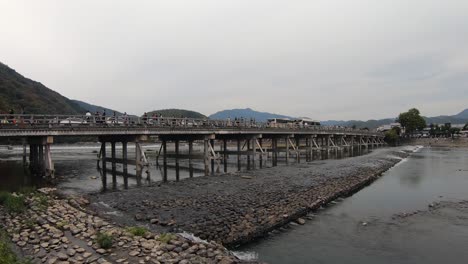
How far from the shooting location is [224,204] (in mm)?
17141

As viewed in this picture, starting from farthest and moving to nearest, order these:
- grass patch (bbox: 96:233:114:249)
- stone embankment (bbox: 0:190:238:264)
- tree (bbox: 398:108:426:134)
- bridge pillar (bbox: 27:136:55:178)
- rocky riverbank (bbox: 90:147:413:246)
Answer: tree (bbox: 398:108:426:134)
bridge pillar (bbox: 27:136:55:178)
rocky riverbank (bbox: 90:147:413:246)
grass patch (bbox: 96:233:114:249)
stone embankment (bbox: 0:190:238:264)

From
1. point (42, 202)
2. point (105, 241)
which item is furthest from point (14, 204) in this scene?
point (105, 241)

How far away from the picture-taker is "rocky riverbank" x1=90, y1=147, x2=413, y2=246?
13.8 metres

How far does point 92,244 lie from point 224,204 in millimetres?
7857

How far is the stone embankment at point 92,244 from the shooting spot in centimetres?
958

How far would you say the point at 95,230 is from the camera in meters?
11.9

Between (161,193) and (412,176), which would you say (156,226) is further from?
(412,176)

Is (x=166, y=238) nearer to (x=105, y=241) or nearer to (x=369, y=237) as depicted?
(x=105, y=241)

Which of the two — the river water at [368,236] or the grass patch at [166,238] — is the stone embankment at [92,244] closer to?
the grass patch at [166,238]

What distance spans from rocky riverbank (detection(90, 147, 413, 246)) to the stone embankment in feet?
6.96

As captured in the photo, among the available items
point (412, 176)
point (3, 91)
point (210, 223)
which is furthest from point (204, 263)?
point (3, 91)

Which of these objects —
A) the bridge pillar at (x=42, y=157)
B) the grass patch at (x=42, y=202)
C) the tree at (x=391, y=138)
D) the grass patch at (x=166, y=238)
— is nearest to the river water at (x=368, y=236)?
the bridge pillar at (x=42, y=157)

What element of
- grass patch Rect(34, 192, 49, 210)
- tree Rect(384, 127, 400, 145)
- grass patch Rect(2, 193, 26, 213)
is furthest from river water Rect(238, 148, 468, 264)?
tree Rect(384, 127, 400, 145)

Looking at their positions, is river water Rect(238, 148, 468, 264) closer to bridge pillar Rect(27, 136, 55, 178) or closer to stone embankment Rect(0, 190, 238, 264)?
stone embankment Rect(0, 190, 238, 264)
